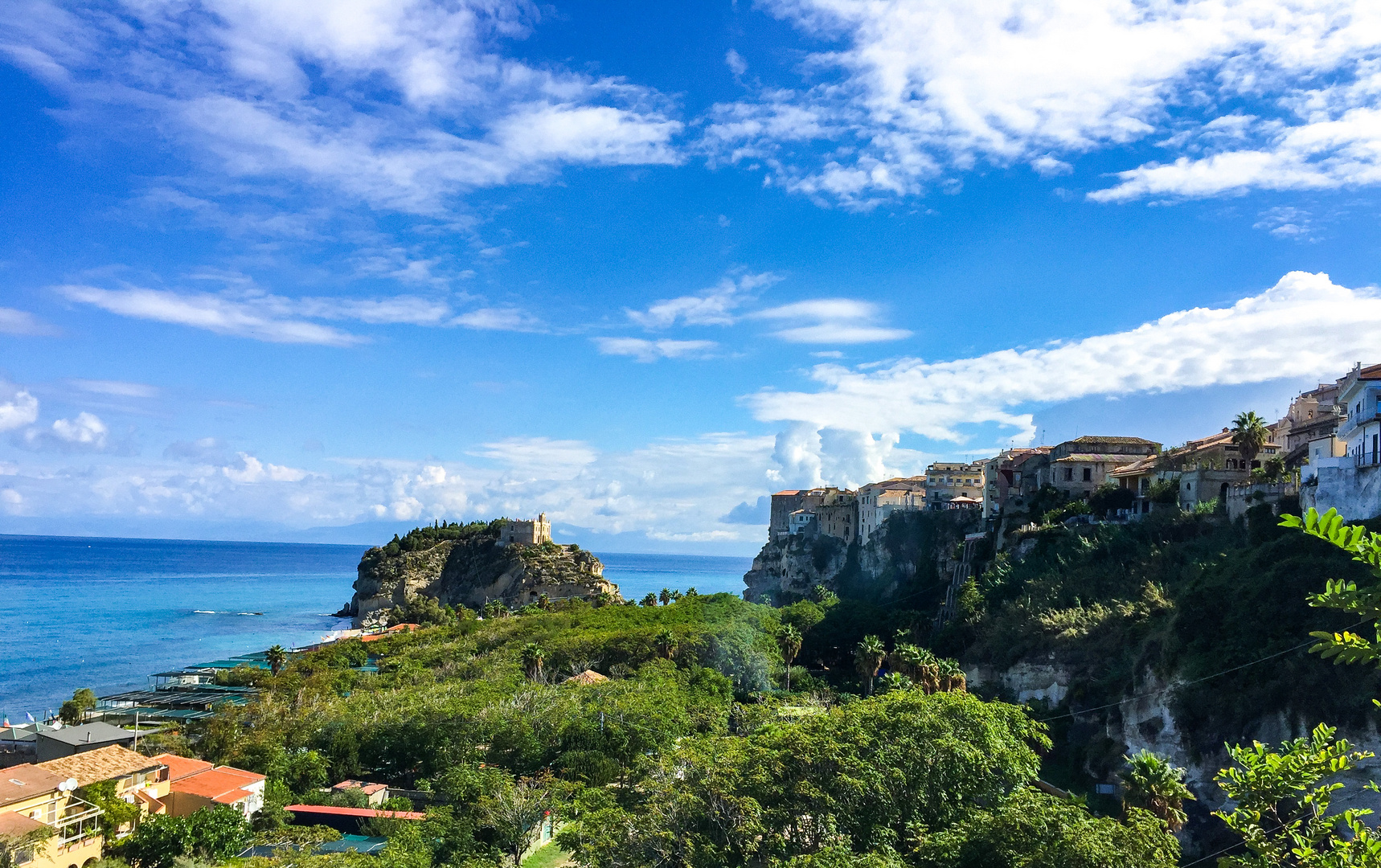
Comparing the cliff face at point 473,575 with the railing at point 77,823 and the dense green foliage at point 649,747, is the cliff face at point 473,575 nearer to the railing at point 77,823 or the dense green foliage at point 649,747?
the dense green foliage at point 649,747

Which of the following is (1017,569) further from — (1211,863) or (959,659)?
(1211,863)

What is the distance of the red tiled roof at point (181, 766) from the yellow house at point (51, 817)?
417 centimetres

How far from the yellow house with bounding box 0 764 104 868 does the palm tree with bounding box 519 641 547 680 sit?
2764 cm

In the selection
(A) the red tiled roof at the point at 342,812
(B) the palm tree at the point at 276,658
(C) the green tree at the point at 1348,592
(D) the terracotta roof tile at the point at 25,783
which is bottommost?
(A) the red tiled roof at the point at 342,812

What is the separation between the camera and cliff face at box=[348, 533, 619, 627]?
114750 mm

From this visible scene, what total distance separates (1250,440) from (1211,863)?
30222mm

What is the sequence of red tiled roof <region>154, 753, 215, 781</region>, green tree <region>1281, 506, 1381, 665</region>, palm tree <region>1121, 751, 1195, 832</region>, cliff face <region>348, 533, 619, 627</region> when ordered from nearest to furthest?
green tree <region>1281, 506, 1381, 665</region> < palm tree <region>1121, 751, 1195, 832</region> < red tiled roof <region>154, 753, 215, 781</region> < cliff face <region>348, 533, 619, 627</region>

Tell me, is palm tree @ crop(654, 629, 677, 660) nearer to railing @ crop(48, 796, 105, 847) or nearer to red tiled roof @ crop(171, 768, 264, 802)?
red tiled roof @ crop(171, 768, 264, 802)

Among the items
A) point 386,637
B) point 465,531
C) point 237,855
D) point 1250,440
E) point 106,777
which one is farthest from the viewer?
point 465,531

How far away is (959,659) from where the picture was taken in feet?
175

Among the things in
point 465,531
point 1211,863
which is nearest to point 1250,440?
point 1211,863

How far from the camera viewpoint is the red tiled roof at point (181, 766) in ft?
102

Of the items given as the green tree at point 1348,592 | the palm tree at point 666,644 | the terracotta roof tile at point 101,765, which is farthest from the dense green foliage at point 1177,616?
the terracotta roof tile at point 101,765

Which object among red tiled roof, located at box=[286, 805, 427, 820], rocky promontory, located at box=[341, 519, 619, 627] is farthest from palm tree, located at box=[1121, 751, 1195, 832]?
rocky promontory, located at box=[341, 519, 619, 627]
